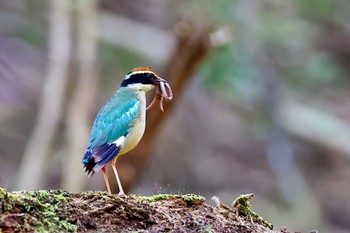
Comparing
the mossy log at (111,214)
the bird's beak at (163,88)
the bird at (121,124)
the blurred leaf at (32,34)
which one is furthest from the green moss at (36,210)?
the blurred leaf at (32,34)

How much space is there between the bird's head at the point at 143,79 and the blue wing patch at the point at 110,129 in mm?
59

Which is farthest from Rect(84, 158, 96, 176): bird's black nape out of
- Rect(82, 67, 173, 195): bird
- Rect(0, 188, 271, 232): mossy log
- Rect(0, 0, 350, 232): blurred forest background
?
Rect(0, 0, 350, 232): blurred forest background

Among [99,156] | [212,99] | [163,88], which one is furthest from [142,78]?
[212,99]

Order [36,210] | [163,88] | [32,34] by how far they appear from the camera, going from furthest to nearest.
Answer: [32,34]
[163,88]
[36,210]

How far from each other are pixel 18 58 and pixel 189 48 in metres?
6.61

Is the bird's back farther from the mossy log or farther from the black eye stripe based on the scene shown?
the mossy log

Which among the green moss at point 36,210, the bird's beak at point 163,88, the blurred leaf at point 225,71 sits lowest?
the green moss at point 36,210

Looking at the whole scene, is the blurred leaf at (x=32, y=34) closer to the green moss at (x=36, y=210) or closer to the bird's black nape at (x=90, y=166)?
the bird's black nape at (x=90, y=166)

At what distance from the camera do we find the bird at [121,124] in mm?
3764

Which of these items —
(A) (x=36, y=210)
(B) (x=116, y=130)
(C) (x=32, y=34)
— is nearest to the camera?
(A) (x=36, y=210)

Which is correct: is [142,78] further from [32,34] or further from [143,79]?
[32,34]

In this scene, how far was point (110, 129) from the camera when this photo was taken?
3938mm

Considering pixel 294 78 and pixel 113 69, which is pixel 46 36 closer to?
pixel 113 69

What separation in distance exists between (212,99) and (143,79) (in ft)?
38.9
